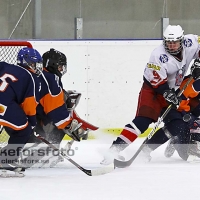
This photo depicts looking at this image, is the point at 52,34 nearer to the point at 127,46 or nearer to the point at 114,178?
the point at 127,46

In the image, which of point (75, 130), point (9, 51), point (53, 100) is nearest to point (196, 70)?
point (75, 130)

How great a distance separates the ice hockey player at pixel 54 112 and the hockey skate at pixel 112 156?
20cm

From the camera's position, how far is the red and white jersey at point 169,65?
13.4 ft

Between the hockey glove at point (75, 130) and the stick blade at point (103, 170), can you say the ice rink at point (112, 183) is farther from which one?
the hockey glove at point (75, 130)

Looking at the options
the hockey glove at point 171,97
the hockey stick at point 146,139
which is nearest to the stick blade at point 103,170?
the hockey stick at point 146,139

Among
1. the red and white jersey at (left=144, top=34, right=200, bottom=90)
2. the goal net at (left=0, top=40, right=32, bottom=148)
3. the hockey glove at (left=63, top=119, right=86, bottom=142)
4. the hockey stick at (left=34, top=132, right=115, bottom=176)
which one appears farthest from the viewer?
the goal net at (left=0, top=40, right=32, bottom=148)

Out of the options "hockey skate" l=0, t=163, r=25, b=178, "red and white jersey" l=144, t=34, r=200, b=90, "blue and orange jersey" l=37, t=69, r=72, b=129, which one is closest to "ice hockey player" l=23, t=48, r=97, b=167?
"blue and orange jersey" l=37, t=69, r=72, b=129

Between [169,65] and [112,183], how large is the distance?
3.74 ft

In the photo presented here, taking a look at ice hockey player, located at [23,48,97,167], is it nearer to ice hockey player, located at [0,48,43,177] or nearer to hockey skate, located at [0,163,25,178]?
ice hockey player, located at [0,48,43,177]

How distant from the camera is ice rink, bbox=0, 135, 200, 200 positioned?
9.52 feet

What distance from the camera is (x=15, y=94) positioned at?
3.44 m

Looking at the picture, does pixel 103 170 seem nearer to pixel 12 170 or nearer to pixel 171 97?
pixel 12 170

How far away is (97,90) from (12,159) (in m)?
1.82

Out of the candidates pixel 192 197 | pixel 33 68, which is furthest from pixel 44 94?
pixel 192 197
